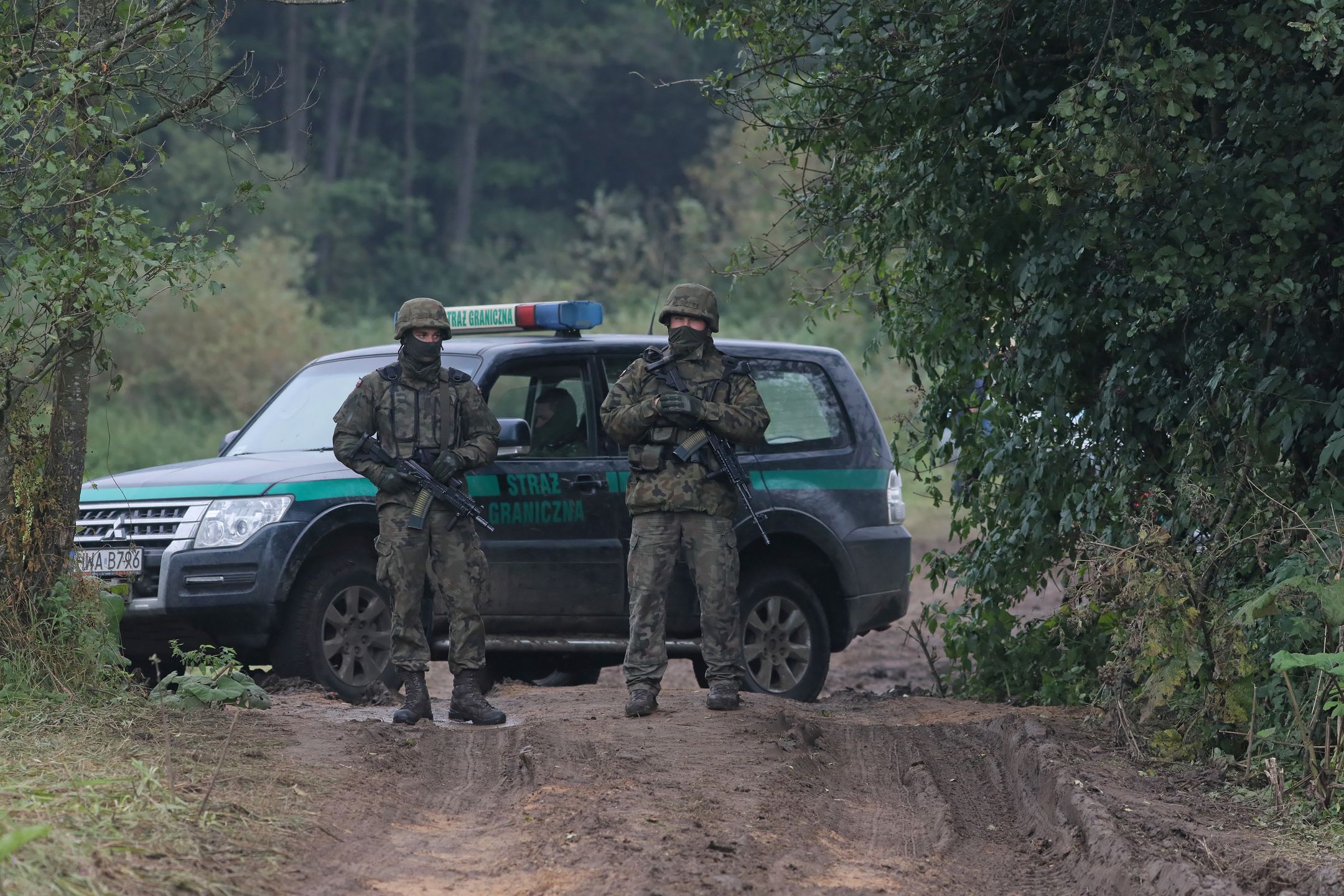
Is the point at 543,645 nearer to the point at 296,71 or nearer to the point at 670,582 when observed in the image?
the point at 670,582

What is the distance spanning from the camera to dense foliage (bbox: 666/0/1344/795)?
6.00 metres

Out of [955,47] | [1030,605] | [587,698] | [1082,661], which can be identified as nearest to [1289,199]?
[955,47]

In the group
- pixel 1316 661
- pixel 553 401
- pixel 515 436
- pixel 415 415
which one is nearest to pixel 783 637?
pixel 553 401

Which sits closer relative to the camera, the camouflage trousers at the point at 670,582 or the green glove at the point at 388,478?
the green glove at the point at 388,478

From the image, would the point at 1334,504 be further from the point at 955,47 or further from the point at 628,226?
the point at 628,226

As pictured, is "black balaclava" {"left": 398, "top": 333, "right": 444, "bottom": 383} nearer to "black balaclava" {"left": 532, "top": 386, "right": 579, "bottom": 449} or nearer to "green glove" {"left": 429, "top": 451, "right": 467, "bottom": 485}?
"green glove" {"left": 429, "top": 451, "right": 467, "bottom": 485}

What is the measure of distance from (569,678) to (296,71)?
105 ft

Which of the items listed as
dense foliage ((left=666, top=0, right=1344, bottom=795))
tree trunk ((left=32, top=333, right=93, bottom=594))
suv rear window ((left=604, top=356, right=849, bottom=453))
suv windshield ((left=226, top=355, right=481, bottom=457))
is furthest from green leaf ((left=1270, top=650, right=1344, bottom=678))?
tree trunk ((left=32, top=333, right=93, bottom=594))

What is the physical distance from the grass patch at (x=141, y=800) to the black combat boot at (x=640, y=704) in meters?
1.65

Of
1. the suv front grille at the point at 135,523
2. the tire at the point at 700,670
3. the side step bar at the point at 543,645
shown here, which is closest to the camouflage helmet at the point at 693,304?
the side step bar at the point at 543,645

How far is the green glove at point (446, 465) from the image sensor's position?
697cm

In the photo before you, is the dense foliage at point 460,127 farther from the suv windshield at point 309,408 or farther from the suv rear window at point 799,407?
the suv rear window at point 799,407

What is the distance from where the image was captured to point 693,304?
7344 mm

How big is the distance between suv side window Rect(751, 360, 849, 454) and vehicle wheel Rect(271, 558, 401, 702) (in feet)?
7.86
